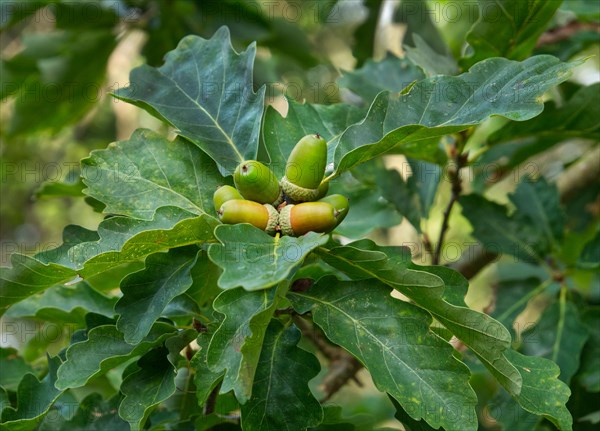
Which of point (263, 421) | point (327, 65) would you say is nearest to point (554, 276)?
point (263, 421)

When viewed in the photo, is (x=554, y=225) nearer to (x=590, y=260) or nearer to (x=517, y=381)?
(x=590, y=260)

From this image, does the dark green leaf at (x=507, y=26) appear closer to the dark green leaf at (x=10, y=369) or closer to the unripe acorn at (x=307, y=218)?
the unripe acorn at (x=307, y=218)

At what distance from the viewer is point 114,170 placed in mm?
1313

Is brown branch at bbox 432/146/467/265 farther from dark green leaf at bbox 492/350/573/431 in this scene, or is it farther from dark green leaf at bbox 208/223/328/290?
dark green leaf at bbox 208/223/328/290

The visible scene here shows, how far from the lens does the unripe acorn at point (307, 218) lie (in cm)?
114

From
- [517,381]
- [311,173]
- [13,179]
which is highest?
[311,173]

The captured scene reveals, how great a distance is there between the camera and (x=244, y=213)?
1132mm

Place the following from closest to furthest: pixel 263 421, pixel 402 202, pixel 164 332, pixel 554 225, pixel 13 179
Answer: pixel 263 421 < pixel 164 332 < pixel 402 202 < pixel 554 225 < pixel 13 179

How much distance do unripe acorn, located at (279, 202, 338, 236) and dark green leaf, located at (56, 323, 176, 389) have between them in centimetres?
30

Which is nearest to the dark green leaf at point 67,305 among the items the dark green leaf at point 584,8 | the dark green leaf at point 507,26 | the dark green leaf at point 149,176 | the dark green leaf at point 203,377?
the dark green leaf at point 149,176

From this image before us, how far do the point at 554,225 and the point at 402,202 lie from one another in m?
0.49

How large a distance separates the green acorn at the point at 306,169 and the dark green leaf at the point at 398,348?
0.16 meters

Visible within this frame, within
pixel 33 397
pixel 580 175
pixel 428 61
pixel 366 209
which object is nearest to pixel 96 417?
pixel 33 397

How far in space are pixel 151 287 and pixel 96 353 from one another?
0.15 m
